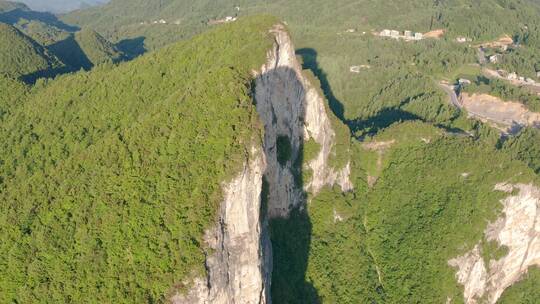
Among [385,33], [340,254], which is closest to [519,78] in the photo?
[385,33]

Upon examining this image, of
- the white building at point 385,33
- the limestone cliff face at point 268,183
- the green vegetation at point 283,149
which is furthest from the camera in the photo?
the white building at point 385,33

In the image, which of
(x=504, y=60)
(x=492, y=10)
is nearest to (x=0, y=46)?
(x=504, y=60)

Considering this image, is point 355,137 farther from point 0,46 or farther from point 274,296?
point 0,46

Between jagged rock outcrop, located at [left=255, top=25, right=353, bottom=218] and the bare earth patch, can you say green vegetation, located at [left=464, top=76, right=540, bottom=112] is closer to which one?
the bare earth patch

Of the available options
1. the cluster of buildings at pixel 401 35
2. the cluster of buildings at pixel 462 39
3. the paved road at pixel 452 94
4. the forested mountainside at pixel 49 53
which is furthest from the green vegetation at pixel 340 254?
the cluster of buildings at pixel 462 39

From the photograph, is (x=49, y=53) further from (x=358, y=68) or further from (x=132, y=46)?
(x=132, y=46)

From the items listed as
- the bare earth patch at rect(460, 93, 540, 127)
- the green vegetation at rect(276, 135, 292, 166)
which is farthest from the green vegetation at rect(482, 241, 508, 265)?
the bare earth patch at rect(460, 93, 540, 127)

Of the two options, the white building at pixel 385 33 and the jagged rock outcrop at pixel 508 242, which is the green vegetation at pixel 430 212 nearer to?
the jagged rock outcrop at pixel 508 242
